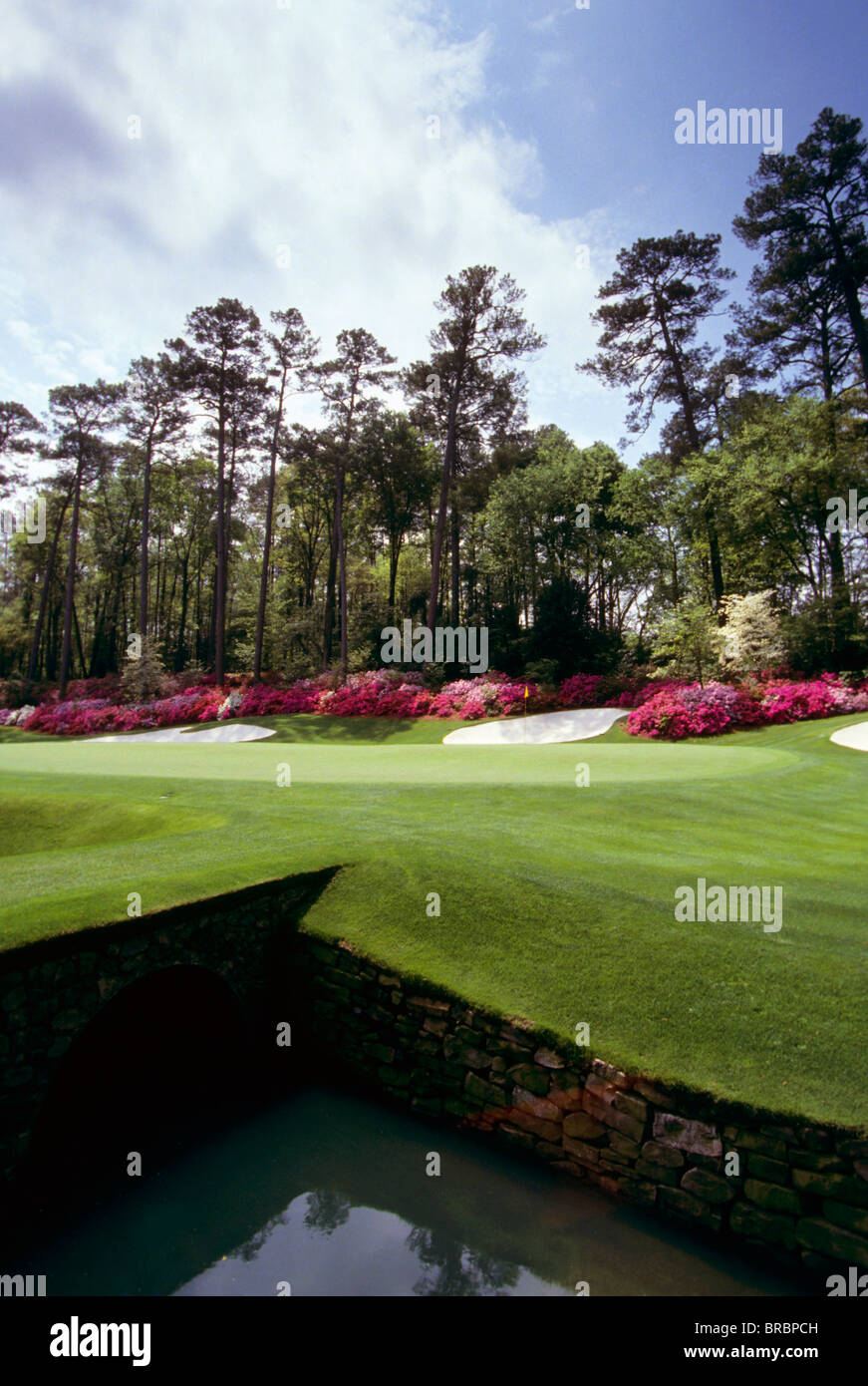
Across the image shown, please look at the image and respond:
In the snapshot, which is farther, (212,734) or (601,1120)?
(212,734)

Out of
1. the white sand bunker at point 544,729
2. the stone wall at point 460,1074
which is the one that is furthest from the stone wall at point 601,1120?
the white sand bunker at point 544,729

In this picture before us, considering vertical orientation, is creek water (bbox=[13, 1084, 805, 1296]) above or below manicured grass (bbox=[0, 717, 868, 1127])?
below

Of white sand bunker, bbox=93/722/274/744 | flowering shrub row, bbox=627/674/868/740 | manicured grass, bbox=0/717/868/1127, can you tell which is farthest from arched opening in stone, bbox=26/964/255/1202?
white sand bunker, bbox=93/722/274/744

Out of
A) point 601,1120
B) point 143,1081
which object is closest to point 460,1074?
point 601,1120

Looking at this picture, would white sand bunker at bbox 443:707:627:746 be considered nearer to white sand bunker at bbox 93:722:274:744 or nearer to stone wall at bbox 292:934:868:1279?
white sand bunker at bbox 93:722:274:744

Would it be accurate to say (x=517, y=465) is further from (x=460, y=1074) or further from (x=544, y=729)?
(x=460, y=1074)

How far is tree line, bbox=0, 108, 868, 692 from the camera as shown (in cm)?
2092

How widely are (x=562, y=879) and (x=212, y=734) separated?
20379mm

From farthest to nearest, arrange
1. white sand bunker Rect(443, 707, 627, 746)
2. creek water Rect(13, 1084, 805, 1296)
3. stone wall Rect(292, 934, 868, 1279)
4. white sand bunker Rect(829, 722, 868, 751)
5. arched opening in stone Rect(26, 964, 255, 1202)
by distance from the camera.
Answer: white sand bunker Rect(443, 707, 627, 746) → white sand bunker Rect(829, 722, 868, 751) → arched opening in stone Rect(26, 964, 255, 1202) → creek water Rect(13, 1084, 805, 1296) → stone wall Rect(292, 934, 868, 1279)

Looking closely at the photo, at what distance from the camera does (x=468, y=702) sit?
21.7 metres

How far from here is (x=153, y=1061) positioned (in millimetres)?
5094

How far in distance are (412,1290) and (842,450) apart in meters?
25.0

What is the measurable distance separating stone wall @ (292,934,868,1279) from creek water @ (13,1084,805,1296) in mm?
164
